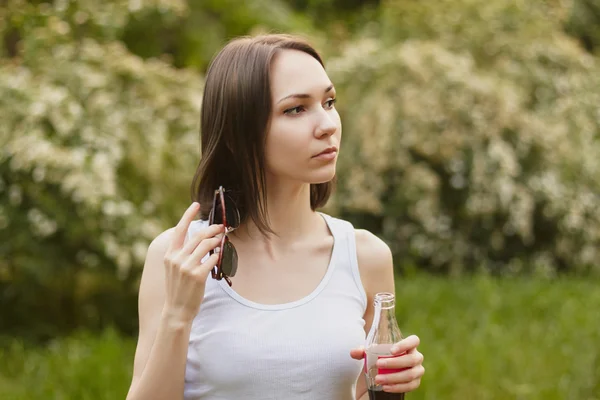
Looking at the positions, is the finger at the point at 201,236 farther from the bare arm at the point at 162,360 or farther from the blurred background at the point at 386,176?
the blurred background at the point at 386,176

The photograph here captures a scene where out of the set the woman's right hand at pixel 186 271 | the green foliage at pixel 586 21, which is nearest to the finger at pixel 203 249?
the woman's right hand at pixel 186 271

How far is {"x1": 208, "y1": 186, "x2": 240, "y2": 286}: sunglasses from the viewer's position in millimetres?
1653

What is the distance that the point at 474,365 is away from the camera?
4.14 metres

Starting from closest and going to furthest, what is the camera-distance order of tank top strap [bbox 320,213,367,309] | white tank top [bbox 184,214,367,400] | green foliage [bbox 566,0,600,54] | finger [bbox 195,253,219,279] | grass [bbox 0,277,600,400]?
finger [bbox 195,253,219,279] < white tank top [bbox 184,214,367,400] < tank top strap [bbox 320,213,367,309] < grass [bbox 0,277,600,400] < green foliage [bbox 566,0,600,54]

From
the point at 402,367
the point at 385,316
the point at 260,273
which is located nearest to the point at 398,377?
the point at 402,367

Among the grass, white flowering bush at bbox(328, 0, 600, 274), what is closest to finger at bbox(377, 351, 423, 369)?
the grass

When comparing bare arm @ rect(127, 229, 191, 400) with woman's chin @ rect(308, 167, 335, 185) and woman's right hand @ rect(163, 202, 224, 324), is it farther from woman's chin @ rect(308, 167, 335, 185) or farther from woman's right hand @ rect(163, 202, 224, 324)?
woman's chin @ rect(308, 167, 335, 185)

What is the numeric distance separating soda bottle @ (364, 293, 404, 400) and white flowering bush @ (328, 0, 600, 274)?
14.9ft

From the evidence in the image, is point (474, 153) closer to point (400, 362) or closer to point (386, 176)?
point (386, 176)

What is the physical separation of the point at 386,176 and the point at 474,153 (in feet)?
2.48


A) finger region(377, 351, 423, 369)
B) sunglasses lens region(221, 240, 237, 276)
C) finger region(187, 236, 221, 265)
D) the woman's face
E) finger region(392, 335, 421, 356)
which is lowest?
finger region(377, 351, 423, 369)

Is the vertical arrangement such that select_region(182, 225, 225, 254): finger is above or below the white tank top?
above

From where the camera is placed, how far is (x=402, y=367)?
5.28ft

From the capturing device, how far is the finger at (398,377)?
5.24 ft
